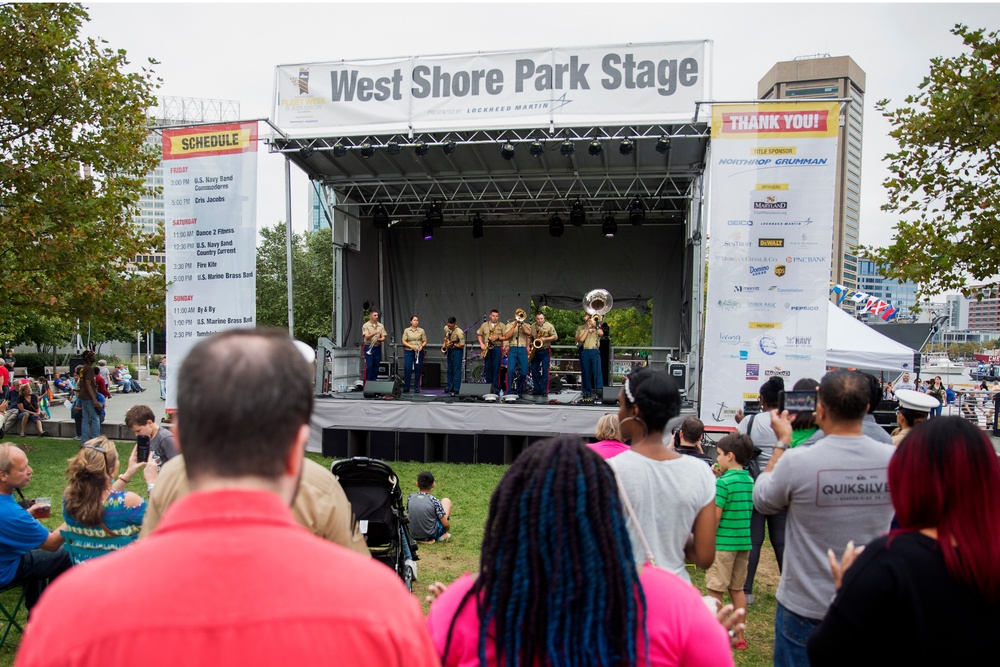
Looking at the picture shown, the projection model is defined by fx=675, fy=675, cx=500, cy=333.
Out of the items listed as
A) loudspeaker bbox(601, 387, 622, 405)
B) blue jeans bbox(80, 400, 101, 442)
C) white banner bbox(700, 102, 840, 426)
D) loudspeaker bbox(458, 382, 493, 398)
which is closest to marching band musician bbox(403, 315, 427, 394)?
loudspeaker bbox(458, 382, 493, 398)

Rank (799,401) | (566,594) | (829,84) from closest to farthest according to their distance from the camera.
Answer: (566,594)
(799,401)
(829,84)

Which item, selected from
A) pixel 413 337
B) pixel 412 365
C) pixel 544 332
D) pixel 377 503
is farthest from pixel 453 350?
pixel 377 503

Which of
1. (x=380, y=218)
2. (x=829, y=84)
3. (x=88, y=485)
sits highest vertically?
(x=829, y=84)

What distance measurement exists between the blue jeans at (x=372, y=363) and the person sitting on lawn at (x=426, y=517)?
6673mm

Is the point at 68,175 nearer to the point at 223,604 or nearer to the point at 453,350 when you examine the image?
the point at 453,350

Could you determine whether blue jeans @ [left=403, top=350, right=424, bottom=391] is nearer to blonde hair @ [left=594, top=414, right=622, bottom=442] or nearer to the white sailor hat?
blonde hair @ [left=594, top=414, right=622, bottom=442]

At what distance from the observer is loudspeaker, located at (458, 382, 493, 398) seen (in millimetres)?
11891

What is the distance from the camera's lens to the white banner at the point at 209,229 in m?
8.66

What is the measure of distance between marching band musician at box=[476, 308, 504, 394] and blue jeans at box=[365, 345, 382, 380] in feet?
6.78

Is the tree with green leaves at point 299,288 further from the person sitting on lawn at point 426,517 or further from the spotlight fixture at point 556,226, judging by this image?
the person sitting on lawn at point 426,517

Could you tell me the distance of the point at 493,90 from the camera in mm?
10297

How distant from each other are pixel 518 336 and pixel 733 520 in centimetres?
837

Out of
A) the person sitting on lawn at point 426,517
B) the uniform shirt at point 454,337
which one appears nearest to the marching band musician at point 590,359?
the uniform shirt at point 454,337

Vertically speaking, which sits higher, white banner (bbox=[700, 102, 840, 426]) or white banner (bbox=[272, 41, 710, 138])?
white banner (bbox=[272, 41, 710, 138])
